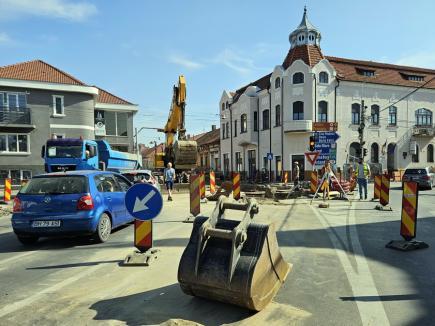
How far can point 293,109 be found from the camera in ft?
112

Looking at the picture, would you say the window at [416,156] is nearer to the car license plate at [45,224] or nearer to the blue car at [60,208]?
the blue car at [60,208]

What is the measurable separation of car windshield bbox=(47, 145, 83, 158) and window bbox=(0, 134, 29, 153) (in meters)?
11.8

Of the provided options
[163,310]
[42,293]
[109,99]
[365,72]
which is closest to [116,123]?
[109,99]

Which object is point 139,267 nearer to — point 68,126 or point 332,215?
point 332,215

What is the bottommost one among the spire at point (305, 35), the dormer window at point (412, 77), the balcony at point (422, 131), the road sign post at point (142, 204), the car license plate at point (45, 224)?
the car license plate at point (45, 224)

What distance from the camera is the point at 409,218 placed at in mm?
7070

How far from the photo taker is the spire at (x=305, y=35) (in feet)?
119

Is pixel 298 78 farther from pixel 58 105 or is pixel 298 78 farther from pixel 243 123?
pixel 58 105

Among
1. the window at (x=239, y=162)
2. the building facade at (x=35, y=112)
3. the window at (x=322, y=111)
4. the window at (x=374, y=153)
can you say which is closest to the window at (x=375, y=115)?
the window at (x=374, y=153)

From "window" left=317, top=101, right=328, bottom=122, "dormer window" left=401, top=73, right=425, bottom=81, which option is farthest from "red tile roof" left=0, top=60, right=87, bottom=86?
"dormer window" left=401, top=73, right=425, bottom=81

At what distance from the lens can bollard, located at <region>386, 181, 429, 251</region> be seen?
23.0 ft

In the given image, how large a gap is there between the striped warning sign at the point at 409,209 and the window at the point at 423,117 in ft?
115

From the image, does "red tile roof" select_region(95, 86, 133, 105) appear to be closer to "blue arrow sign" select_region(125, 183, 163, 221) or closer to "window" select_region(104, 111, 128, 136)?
"window" select_region(104, 111, 128, 136)

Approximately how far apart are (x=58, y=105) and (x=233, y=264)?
31.0 m
